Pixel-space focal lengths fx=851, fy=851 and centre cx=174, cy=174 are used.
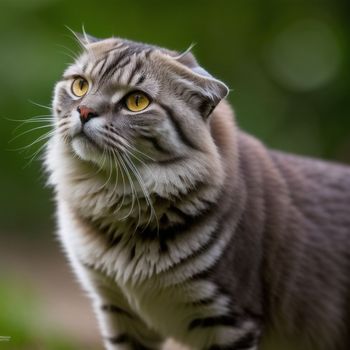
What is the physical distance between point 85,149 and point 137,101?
1.05 ft

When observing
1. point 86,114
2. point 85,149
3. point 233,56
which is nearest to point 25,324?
point 85,149

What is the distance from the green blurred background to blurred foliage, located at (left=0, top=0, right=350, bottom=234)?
11 millimetres

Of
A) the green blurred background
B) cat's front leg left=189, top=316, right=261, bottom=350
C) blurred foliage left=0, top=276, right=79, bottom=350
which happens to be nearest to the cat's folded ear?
cat's front leg left=189, top=316, right=261, bottom=350

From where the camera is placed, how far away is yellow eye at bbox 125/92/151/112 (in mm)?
3838

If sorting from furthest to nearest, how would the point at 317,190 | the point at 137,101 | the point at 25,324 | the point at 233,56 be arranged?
1. the point at 233,56
2. the point at 25,324
3. the point at 317,190
4. the point at 137,101

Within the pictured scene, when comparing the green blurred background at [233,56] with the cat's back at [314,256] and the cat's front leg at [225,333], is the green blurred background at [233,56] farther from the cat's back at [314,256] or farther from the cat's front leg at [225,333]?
the cat's front leg at [225,333]

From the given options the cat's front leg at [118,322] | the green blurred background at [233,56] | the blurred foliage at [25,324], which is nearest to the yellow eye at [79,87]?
the cat's front leg at [118,322]

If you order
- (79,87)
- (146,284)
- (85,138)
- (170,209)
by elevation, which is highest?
(79,87)

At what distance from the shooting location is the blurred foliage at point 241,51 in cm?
897

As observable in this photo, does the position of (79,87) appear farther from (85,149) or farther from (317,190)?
(317,190)

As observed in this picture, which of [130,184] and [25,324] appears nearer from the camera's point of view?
[130,184]

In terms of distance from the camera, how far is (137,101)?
385 centimetres

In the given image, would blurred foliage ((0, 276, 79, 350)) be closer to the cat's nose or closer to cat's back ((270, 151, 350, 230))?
the cat's nose

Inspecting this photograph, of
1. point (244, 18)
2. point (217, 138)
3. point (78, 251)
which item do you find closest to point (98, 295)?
point (78, 251)
